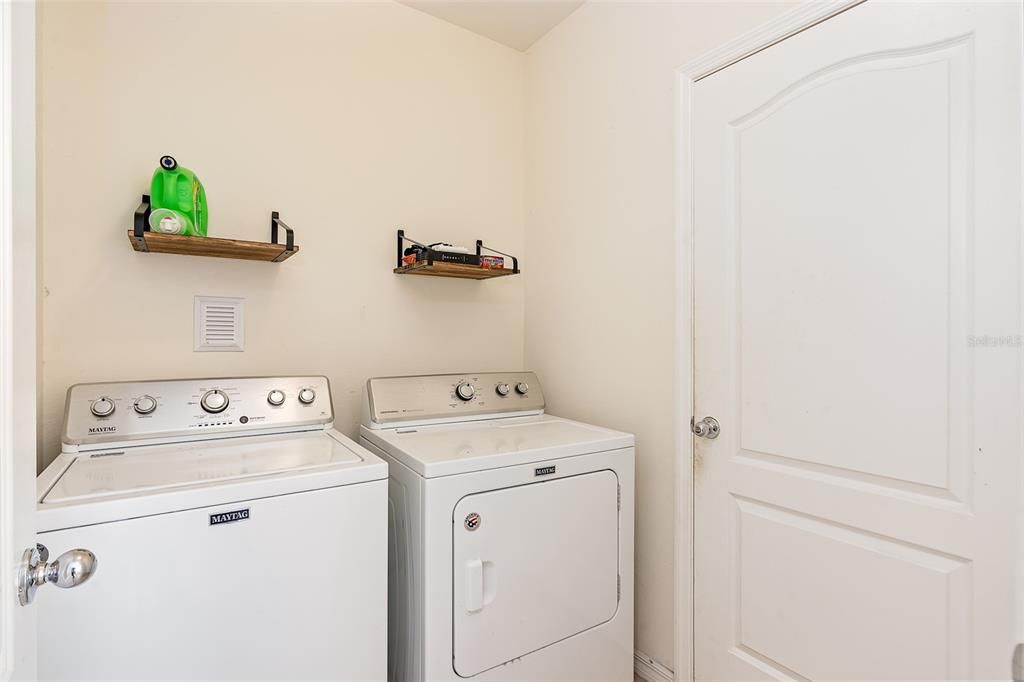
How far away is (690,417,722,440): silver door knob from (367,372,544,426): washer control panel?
0.69m

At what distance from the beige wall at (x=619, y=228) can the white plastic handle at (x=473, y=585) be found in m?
0.71

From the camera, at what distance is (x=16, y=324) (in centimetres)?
63

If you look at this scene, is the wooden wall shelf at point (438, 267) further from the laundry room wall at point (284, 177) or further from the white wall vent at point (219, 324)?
the white wall vent at point (219, 324)

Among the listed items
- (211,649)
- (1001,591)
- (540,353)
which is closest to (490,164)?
(540,353)

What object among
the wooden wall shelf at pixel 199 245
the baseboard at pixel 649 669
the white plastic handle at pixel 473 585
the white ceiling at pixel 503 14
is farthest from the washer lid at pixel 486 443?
the white ceiling at pixel 503 14

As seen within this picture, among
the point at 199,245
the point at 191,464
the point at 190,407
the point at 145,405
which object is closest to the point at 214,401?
the point at 190,407

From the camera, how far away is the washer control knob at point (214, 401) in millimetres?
1562

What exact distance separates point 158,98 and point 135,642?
5.18ft

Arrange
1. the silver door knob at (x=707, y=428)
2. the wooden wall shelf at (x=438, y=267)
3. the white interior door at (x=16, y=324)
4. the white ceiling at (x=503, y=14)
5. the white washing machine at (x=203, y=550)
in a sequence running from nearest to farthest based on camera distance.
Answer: the white interior door at (x=16, y=324) < the white washing machine at (x=203, y=550) < the silver door knob at (x=707, y=428) < the wooden wall shelf at (x=438, y=267) < the white ceiling at (x=503, y=14)

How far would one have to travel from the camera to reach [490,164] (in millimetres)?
2400

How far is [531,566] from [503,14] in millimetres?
2154

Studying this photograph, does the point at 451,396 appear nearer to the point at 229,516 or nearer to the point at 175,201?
the point at 229,516

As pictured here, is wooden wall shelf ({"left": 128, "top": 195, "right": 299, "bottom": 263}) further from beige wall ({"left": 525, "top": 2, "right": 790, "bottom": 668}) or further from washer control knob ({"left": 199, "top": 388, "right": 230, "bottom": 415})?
beige wall ({"left": 525, "top": 2, "right": 790, "bottom": 668})

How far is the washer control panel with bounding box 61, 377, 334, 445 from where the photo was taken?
143cm
